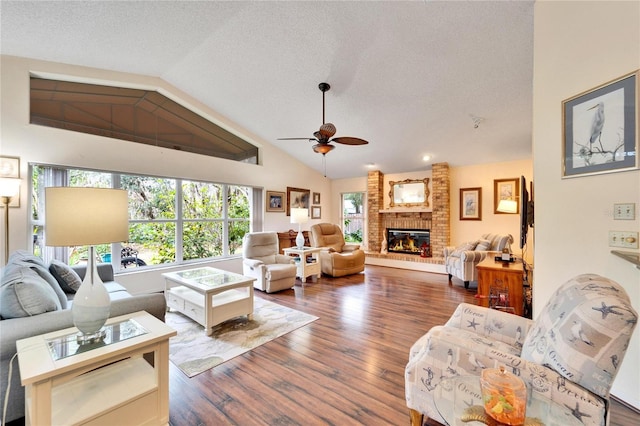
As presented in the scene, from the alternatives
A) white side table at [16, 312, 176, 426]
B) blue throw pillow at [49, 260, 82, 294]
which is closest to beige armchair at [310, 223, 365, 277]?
blue throw pillow at [49, 260, 82, 294]

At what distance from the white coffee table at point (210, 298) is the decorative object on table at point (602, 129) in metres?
3.18

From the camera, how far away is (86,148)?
3635mm

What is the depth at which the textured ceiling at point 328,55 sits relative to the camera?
253cm

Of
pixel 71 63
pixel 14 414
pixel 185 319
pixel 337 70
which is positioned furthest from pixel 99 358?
pixel 71 63

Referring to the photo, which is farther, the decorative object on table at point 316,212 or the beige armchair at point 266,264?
the decorative object on table at point 316,212

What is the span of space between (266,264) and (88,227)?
3.32 meters

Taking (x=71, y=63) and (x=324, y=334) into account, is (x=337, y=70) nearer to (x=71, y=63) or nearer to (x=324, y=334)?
(x=324, y=334)

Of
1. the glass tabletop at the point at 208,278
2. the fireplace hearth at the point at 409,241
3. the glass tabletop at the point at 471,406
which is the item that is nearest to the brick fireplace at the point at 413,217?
the fireplace hearth at the point at 409,241

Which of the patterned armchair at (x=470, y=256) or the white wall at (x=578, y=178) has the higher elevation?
the white wall at (x=578, y=178)

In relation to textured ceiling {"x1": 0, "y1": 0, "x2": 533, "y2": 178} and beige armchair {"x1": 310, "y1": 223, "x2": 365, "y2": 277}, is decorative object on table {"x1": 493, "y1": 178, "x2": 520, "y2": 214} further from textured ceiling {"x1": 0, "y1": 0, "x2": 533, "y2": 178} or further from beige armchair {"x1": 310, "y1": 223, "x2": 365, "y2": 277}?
beige armchair {"x1": 310, "y1": 223, "x2": 365, "y2": 277}

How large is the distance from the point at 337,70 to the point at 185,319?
3613mm

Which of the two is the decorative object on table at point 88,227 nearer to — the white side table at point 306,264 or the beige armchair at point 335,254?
the white side table at point 306,264

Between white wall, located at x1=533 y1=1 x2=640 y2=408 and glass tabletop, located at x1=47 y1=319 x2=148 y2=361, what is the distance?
2996mm

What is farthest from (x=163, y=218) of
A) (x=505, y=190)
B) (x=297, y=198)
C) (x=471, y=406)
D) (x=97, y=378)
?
(x=505, y=190)
